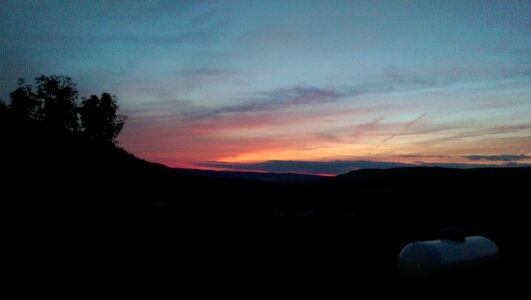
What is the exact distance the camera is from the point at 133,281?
549 inches

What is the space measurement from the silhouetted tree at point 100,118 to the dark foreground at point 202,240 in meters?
28.8

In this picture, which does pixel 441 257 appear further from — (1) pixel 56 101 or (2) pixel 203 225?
(1) pixel 56 101

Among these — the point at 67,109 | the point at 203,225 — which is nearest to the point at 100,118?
the point at 67,109

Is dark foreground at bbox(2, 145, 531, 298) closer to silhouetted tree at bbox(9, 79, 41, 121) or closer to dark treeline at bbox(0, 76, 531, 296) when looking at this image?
dark treeline at bbox(0, 76, 531, 296)

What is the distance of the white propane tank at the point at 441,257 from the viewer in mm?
13742

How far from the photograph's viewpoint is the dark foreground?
14.1 meters

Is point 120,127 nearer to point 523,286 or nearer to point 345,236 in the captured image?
point 345,236

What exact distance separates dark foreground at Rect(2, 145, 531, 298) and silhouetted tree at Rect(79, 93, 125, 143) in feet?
94.5

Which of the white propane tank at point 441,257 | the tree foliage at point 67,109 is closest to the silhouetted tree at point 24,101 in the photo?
the tree foliage at point 67,109

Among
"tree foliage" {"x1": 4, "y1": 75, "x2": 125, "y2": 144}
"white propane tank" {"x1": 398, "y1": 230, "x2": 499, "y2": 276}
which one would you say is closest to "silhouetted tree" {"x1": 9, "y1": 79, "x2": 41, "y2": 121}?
"tree foliage" {"x1": 4, "y1": 75, "x2": 125, "y2": 144}

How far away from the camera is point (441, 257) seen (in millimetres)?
13812

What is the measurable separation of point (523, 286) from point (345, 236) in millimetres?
12340

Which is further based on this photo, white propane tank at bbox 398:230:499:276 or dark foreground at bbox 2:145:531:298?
dark foreground at bbox 2:145:531:298

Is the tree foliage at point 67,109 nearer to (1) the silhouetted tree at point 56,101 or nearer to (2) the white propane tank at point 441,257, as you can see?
(1) the silhouetted tree at point 56,101
